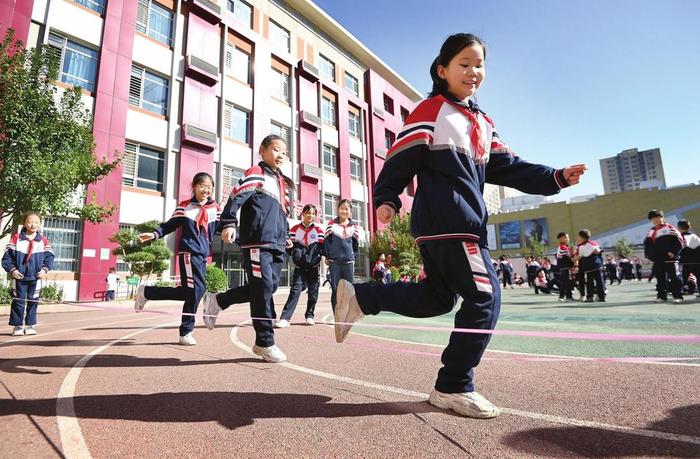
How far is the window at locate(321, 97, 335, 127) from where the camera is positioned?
30.8m

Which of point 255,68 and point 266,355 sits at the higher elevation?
point 255,68

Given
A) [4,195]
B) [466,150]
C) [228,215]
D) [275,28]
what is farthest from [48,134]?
[275,28]

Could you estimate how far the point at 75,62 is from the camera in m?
16.9

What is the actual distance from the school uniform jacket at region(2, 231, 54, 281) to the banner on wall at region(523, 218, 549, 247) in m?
86.1

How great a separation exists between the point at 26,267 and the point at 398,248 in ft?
87.1

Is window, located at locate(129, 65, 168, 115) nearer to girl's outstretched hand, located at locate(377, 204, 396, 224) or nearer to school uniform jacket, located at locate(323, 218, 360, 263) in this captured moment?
school uniform jacket, located at locate(323, 218, 360, 263)

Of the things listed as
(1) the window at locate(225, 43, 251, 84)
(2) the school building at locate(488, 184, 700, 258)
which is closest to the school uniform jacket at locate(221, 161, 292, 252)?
(1) the window at locate(225, 43, 251, 84)

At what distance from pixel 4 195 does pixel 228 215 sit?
11.5 meters

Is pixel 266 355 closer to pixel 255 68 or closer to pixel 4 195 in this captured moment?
pixel 4 195

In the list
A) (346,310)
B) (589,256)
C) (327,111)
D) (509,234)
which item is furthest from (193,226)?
(509,234)

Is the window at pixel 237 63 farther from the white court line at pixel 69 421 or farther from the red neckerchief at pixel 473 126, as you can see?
the red neckerchief at pixel 473 126

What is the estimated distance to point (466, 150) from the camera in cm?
248

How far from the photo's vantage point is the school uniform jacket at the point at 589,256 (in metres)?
10.2

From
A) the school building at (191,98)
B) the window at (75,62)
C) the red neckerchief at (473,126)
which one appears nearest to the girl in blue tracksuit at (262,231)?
the red neckerchief at (473,126)
